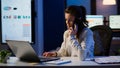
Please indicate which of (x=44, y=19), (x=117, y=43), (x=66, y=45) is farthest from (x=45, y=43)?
(x=66, y=45)

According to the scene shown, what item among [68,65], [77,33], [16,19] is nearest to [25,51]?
[68,65]

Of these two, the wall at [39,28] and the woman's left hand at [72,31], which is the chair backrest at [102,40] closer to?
the woman's left hand at [72,31]

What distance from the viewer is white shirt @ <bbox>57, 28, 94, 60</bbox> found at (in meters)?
2.96

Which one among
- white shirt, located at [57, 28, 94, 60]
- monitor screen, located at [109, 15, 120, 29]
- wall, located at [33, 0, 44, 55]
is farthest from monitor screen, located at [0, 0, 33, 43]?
monitor screen, located at [109, 15, 120, 29]

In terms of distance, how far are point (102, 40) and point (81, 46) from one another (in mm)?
825

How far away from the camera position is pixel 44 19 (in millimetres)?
5621

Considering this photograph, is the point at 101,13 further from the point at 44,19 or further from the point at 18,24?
the point at 18,24

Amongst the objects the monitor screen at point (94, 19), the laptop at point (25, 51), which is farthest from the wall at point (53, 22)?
the laptop at point (25, 51)

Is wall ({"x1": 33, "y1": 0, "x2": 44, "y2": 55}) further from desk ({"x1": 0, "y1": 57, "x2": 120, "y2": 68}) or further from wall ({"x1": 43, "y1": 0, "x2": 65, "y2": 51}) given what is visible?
desk ({"x1": 0, "y1": 57, "x2": 120, "y2": 68})

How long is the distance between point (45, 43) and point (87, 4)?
4.23 feet

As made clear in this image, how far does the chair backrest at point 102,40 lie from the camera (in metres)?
3.70

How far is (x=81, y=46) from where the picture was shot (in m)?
3.10

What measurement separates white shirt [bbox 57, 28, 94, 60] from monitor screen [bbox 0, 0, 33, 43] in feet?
4.85

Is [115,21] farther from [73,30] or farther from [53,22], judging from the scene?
[73,30]
